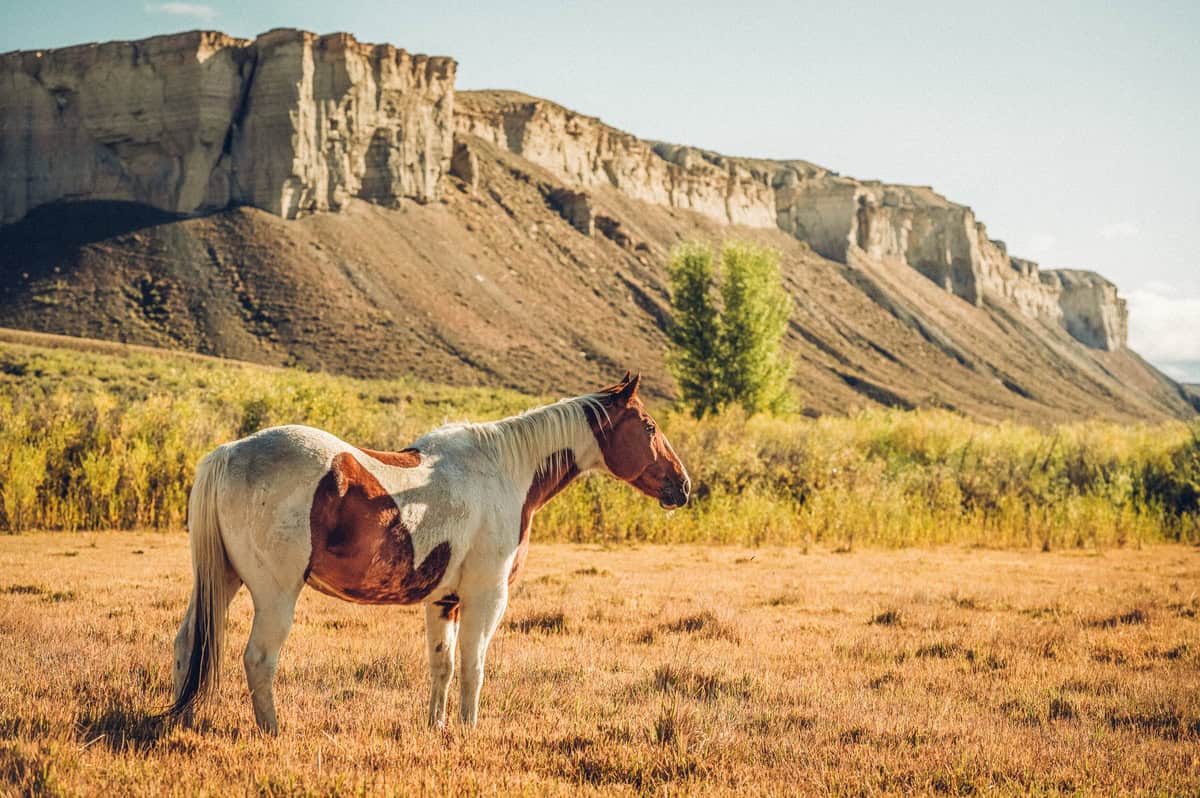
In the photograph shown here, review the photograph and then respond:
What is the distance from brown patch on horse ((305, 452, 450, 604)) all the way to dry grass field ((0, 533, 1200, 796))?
77cm

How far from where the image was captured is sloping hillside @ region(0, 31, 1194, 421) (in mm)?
60312

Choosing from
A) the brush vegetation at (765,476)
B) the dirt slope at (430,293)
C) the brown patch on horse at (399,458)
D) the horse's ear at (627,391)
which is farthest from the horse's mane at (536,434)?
the dirt slope at (430,293)

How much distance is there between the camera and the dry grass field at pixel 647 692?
4.61m

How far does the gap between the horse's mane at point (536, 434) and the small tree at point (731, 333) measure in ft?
102

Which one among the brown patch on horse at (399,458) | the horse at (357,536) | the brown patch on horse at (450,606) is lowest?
the brown patch on horse at (450,606)

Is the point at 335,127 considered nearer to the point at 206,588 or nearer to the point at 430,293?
the point at 430,293

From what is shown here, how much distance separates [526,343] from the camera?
A: 67.7 metres

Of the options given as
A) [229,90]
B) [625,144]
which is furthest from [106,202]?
[625,144]

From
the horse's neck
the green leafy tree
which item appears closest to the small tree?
the green leafy tree

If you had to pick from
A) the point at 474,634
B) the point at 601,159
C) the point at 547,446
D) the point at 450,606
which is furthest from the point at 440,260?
the point at 474,634

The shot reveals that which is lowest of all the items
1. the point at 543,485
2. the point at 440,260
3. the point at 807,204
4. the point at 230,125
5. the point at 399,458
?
the point at 543,485

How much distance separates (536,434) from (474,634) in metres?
1.21

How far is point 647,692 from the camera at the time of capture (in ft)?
21.3

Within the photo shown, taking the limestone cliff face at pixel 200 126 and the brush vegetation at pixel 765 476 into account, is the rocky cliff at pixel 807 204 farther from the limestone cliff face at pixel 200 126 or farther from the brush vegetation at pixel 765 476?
the brush vegetation at pixel 765 476
